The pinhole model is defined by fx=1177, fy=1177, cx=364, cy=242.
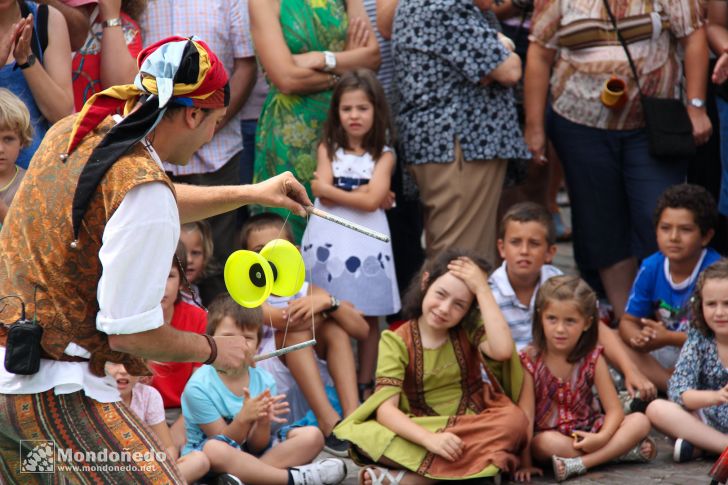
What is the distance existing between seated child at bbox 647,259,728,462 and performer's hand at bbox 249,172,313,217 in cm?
229

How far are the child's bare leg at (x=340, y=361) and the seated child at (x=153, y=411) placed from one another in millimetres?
922

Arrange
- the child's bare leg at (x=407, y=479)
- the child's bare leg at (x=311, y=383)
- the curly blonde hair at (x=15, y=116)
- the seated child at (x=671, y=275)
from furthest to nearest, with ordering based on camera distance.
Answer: the seated child at (x=671, y=275) < the child's bare leg at (x=311, y=383) < the curly blonde hair at (x=15, y=116) < the child's bare leg at (x=407, y=479)

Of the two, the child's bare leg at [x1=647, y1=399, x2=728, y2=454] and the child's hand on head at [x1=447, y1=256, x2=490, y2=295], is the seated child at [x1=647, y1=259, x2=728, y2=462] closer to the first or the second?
Answer: the child's bare leg at [x1=647, y1=399, x2=728, y2=454]

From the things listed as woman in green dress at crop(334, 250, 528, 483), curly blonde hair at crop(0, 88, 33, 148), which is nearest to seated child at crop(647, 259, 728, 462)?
woman in green dress at crop(334, 250, 528, 483)

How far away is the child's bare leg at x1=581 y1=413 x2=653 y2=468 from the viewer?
16.0 feet

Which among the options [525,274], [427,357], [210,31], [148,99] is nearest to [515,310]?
[525,274]

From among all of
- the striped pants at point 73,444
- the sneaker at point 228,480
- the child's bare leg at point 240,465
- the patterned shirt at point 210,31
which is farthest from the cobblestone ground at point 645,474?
the striped pants at point 73,444

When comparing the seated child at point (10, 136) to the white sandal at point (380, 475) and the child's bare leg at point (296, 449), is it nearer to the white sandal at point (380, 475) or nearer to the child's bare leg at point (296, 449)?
the child's bare leg at point (296, 449)

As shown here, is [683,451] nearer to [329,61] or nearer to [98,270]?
[329,61]

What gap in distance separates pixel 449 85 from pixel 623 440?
194cm

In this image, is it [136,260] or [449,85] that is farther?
[449,85]

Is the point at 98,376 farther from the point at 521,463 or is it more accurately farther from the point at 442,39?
the point at 442,39

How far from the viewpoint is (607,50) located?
5926 mm

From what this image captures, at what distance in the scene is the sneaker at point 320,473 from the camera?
470 centimetres
